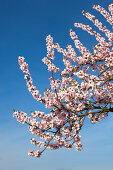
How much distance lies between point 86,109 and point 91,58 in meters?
2.41

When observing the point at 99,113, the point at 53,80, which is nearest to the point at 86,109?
the point at 99,113

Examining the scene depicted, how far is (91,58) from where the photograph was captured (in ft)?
36.0

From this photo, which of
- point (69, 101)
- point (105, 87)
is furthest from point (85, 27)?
point (69, 101)

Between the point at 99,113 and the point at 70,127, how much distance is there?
149cm

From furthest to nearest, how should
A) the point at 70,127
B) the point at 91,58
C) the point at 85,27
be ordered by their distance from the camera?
the point at 85,27
the point at 91,58
the point at 70,127

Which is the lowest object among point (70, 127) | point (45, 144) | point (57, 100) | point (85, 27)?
point (45, 144)

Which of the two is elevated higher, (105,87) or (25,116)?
(105,87)

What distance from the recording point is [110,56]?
1135 cm

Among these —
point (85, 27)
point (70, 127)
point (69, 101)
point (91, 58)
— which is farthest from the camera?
point (85, 27)

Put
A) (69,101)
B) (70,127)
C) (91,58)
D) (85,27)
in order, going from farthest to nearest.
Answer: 1. (85,27)
2. (91,58)
3. (70,127)
4. (69,101)

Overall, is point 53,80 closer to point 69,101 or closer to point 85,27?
point 69,101

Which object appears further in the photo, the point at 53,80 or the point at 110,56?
the point at 110,56

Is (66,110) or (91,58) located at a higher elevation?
(91,58)

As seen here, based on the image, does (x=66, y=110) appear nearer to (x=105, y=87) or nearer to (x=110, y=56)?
(x=105, y=87)
